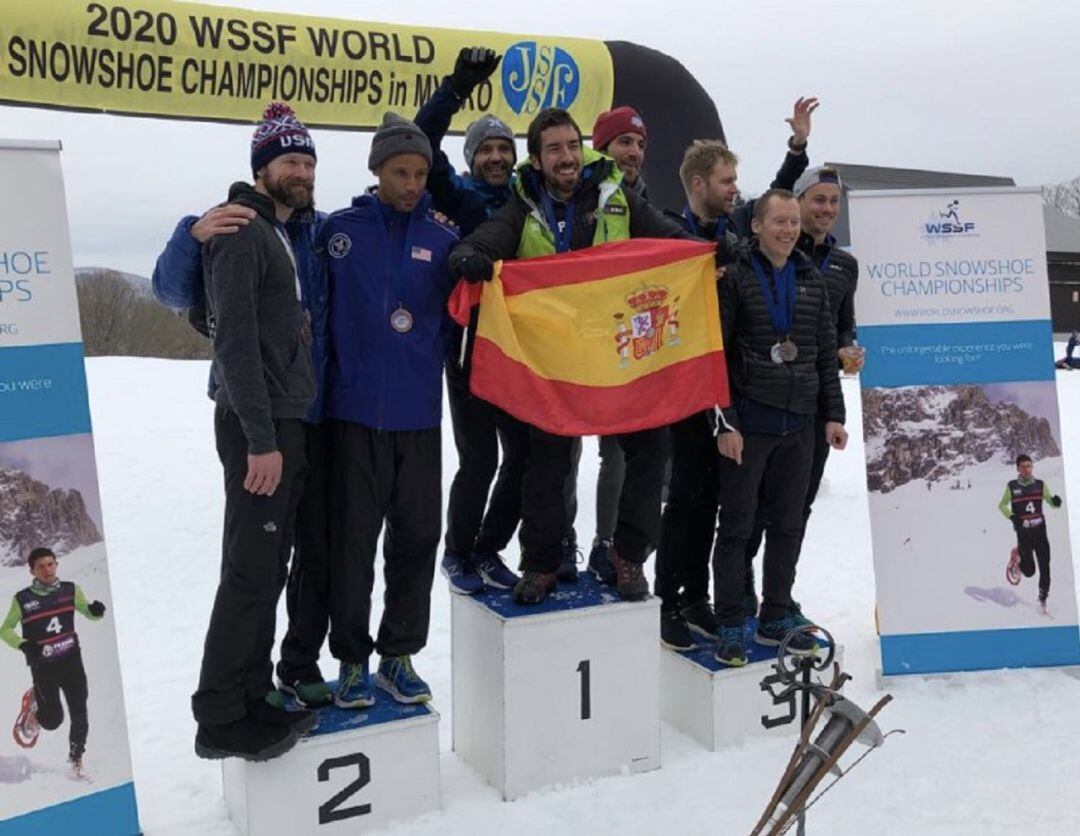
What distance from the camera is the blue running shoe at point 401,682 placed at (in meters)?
3.39

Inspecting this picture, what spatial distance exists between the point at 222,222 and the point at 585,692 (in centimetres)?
200

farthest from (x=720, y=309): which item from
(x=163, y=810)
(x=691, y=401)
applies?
(x=163, y=810)

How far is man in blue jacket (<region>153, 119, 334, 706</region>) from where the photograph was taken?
9.64ft

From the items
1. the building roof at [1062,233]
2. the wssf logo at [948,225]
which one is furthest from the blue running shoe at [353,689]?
the building roof at [1062,233]

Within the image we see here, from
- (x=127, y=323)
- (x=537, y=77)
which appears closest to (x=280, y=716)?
(x=537, y=77)

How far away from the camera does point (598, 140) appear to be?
408 centimetres

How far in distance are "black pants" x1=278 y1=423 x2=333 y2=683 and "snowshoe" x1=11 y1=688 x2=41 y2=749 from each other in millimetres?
751

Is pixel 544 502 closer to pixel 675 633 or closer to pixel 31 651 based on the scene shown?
pixel 675 633

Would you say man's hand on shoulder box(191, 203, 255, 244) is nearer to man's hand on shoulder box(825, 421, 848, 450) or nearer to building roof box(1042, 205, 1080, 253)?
man's hand on shoulder box(825, 421, 848, 450)

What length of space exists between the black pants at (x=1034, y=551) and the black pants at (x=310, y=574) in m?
3.15

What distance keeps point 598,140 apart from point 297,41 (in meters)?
3.12

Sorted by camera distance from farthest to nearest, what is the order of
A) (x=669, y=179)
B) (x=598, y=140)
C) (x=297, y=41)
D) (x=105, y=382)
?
(x=105, y=382), (x=669, y=179), (x=297, y=41), (x=598, y=140)

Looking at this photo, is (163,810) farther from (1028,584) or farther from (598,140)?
(1028,584)

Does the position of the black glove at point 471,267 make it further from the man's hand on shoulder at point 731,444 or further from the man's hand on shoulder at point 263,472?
the man's hand on shoulder at point 731,444
